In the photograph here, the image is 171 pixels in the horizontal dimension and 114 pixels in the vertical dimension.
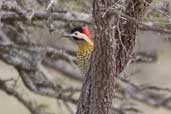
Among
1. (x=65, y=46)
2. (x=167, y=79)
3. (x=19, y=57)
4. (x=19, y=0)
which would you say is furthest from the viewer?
(x=167, y=79)

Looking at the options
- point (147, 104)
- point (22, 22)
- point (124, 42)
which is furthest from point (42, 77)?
point (124, 42)

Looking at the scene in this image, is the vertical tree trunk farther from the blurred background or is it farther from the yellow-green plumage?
the blurred background

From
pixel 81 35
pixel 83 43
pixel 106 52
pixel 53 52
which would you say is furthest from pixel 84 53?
pixel 106 52

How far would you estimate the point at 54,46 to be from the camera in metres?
7.48

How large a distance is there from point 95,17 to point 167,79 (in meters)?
6.02

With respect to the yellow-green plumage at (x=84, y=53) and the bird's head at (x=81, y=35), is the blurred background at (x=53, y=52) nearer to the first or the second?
the bird's head at (x=81, y=35)

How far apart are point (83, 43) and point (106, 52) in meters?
2.35

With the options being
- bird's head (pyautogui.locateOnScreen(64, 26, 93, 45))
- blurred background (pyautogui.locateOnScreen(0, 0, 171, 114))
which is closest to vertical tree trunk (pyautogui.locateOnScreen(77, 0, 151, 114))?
bird's head (pyautogui.locateOnScreen(64, 26, 93, 45))

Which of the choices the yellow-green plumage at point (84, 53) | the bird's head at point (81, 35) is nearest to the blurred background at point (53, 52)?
the bird's head at point (81, 35)

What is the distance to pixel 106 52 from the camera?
3531 millimetres

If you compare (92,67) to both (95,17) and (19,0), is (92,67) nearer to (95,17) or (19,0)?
(95,17)

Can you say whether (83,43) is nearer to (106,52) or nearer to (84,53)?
(84,53)

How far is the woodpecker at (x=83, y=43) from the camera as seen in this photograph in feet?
18.6

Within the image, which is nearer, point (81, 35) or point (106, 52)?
point (106, 52)
